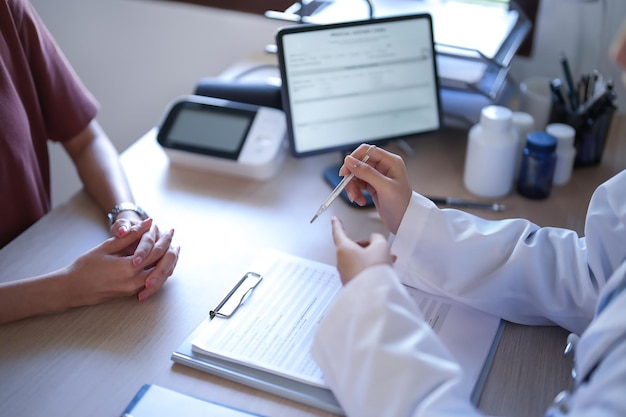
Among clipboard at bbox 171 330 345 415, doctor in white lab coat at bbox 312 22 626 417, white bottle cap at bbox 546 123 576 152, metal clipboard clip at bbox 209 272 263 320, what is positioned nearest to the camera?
doctor in white lab coat at bbox 312 22 626 417

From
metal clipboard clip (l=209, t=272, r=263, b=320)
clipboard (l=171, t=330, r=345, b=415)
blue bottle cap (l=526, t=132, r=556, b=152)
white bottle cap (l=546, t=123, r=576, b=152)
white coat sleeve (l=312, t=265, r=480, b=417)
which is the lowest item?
clipboard (l=171, t=330, r=345, b=415)

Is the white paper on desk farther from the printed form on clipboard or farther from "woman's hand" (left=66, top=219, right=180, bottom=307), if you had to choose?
"woman's hand" (left=66, top=219, right=180, bottom=307)

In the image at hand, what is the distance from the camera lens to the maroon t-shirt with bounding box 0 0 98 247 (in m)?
1.14

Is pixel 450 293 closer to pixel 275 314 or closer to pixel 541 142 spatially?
pixel 275 314

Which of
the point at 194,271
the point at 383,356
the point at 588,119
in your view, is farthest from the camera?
the point at 588,119

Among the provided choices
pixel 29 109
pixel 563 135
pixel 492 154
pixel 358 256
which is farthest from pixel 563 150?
pixel 29 109

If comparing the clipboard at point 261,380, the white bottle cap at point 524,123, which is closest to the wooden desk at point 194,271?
the clipboard at point 261,380

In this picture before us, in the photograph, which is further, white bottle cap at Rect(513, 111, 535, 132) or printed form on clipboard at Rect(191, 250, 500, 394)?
white bottle cap at Rect(513, 111, 535, 132)

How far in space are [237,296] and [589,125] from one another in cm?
82

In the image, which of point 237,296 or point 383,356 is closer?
point 383,356

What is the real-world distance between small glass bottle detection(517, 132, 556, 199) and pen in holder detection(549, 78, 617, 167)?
13 centimetres

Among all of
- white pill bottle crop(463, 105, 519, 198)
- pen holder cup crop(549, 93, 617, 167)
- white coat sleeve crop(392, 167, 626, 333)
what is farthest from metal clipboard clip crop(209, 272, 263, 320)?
pen holder cup crop(549, 93, 617, 167)

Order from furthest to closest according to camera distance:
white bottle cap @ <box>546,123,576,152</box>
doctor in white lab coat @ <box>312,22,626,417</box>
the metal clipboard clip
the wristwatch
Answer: white bottle cap @ <box>546,123,576,152</box> → the wristwatch → the metal clipboard clip → doctor in white lab coat @ <box>312,22,626,417</box>

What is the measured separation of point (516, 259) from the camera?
3.04ft
